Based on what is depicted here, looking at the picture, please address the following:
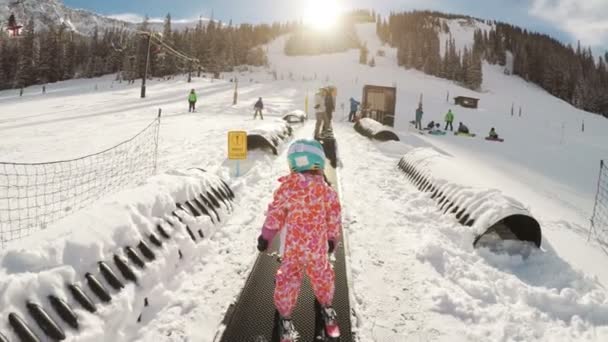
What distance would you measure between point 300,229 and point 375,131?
12.9m

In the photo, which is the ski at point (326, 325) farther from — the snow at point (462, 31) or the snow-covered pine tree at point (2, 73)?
the snow at point (462, 31)

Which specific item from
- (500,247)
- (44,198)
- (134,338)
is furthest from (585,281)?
(44,198)

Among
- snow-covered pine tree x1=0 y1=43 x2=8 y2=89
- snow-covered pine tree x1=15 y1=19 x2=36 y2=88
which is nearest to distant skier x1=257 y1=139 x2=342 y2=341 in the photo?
snow-covered pine tree x1=15 y1=19 x2=36 y2=88

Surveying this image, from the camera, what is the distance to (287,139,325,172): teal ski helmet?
287 centimetres

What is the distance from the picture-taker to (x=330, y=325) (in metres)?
2.90

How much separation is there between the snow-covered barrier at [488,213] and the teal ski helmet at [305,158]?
2993 millimetres

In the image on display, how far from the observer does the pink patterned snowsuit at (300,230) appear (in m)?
2.87

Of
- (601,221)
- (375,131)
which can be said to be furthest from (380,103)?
(601,221)

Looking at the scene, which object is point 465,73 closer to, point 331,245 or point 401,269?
point 401,269

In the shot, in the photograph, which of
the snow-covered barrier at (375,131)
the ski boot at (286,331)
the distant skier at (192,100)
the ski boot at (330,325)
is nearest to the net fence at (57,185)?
the ski boot at (286,331)

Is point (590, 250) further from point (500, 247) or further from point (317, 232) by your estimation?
point (317, 232)

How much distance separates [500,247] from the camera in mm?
4828

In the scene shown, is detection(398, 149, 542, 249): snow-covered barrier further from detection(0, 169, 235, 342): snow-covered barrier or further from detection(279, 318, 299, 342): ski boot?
detection(0, 169, 235, 342): snow-covered barrier

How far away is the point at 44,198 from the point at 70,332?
5.60 m
